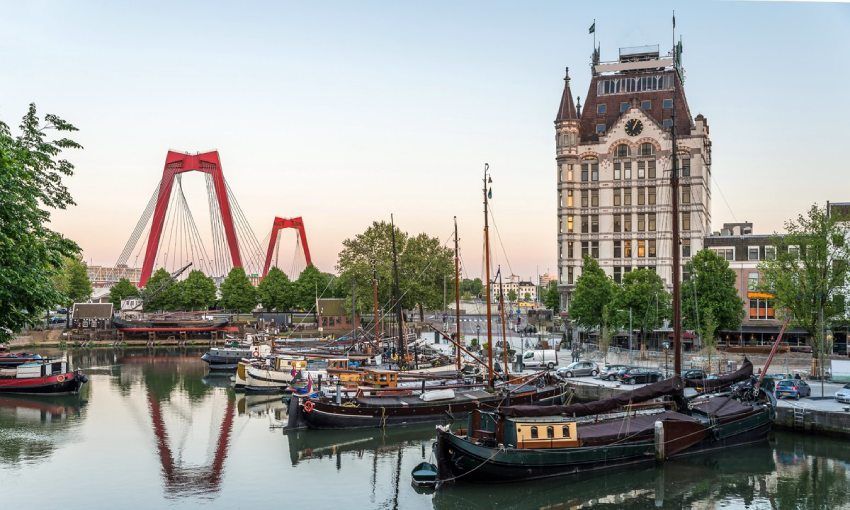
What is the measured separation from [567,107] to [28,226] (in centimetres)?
6546

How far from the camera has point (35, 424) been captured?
40.2m

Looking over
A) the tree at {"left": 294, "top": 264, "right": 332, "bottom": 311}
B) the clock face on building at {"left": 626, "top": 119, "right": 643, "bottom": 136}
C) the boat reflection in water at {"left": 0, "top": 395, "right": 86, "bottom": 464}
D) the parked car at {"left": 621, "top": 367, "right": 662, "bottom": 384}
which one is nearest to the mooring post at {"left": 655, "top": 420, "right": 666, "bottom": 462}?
the parked car at {"left": 621, "top": 367, "right": 662, "bottom": 384}

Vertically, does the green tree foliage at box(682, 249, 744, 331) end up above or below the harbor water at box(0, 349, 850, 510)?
above

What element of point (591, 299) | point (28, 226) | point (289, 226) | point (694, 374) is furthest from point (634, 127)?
point (289, 226)

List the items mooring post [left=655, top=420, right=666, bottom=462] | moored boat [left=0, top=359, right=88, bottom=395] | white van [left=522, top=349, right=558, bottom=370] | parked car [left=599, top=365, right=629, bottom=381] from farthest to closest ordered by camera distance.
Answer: white van [left=522, top=349, right=558, bottom=370] → moored boat [left=0, top=359, right=88, bottom=395] → parked car [left=599, top=365, right=629, bottom=381] → mooring post [left=655, top=420, right=666, bottom=462]

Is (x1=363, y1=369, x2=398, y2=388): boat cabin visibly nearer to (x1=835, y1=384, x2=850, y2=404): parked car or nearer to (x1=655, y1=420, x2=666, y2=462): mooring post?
(x1=655, y1=420, x2=666, y2=462): mooring post

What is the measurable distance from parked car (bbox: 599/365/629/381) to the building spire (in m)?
36.9

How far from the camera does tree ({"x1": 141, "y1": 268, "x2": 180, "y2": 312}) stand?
106 meters

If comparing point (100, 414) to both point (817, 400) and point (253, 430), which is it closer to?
point (253, 430)

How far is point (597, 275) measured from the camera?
68.9m

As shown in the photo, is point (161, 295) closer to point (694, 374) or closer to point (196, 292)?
point (196, 292)

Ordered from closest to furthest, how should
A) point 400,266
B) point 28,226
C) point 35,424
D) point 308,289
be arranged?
1. point 28,226
2. point 35,424
3. point 400,266
4. point 308,289

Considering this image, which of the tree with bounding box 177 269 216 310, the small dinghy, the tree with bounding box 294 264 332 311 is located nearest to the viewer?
the small dinghy

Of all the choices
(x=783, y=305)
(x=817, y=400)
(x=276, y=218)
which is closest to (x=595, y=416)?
(x=817, y=400)
